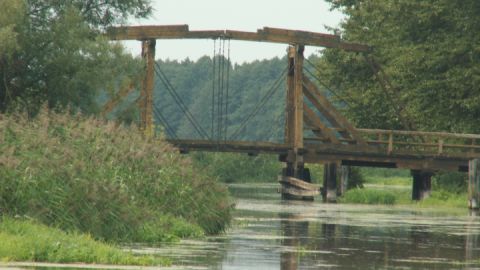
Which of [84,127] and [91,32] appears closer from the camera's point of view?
[84,127]

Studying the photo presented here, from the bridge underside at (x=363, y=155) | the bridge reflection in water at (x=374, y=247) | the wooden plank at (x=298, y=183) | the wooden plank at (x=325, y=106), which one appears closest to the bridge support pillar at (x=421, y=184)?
the bridge underside at (x=363, y=155)

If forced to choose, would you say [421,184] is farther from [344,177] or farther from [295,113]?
[295,113]

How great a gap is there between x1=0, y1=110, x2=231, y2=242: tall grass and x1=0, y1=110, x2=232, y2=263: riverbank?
0.6 inches

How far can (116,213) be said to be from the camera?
22.6m

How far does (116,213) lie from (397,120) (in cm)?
4143

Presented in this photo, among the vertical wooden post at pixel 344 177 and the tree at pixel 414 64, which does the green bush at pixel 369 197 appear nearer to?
the tree at pixel 414 64

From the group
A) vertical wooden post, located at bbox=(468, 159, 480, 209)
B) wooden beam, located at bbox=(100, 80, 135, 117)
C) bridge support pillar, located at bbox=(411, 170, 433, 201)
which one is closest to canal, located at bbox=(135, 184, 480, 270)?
wooden beam, located at bbox=(100, 80, 135, 117)

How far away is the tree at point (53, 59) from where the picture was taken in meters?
38.2

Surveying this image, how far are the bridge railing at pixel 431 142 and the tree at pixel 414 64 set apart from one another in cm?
65

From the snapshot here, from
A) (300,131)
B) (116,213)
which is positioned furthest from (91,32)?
(116,213)

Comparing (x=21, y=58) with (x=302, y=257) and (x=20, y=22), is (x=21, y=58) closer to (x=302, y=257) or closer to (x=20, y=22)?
(x=20, y=22)

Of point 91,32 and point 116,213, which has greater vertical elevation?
point 91,32

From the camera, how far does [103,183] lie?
22422mm

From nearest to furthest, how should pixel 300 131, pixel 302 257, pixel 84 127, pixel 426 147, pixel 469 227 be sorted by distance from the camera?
pixel 302 257 < pixel 84 127 < pixel 469 227 < pixel 300 131 < pixel 426 147
